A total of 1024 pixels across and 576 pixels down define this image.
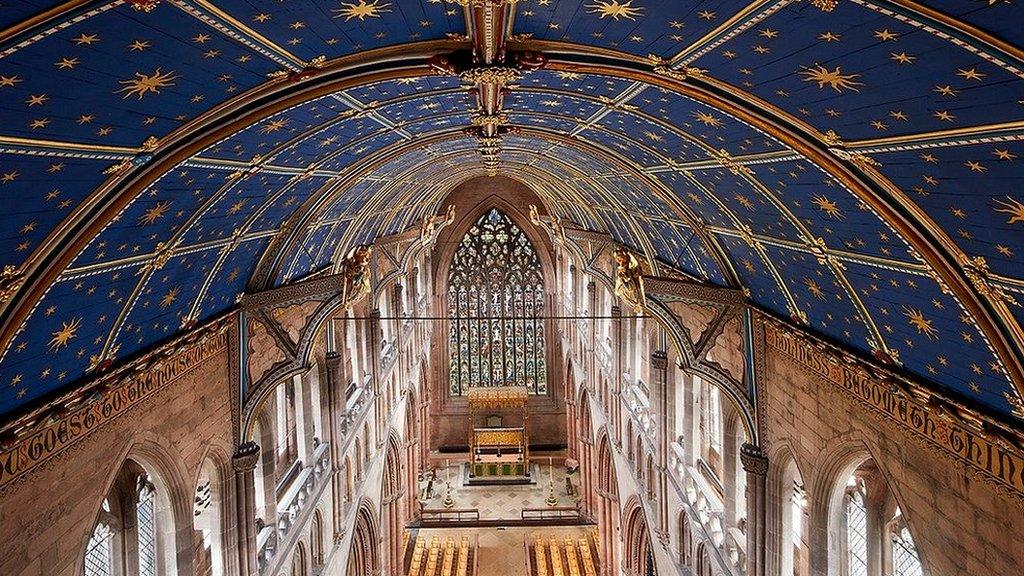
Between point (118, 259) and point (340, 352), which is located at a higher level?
point (340, 352)

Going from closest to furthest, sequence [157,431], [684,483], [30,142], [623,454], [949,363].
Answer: [30,142] → [949,363] → [157,431] → [684,483] → [623,454]

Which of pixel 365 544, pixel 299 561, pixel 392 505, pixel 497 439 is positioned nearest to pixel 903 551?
pixel 299 561

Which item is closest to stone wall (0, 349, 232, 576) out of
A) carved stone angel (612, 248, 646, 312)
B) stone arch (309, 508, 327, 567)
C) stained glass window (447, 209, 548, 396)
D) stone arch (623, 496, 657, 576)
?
stone arch (309, 508, 327, 567)

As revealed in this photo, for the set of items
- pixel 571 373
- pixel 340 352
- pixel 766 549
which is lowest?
pixel 766 549

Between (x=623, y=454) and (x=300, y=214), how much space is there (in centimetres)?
1436

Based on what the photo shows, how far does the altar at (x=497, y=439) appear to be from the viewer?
34969mm

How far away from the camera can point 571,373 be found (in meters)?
36.2

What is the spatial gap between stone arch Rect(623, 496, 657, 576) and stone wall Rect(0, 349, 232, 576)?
45.3 ft

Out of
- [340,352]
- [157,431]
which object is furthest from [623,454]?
[157,431]

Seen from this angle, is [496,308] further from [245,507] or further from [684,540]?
[245,507]

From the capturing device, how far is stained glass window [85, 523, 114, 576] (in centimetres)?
940

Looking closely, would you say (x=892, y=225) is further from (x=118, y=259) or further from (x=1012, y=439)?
(x=118, y=259)

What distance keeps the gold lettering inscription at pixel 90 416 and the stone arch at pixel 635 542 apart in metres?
15.1

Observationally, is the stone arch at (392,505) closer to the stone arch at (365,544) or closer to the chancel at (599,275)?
the stone arch at (365,544)
